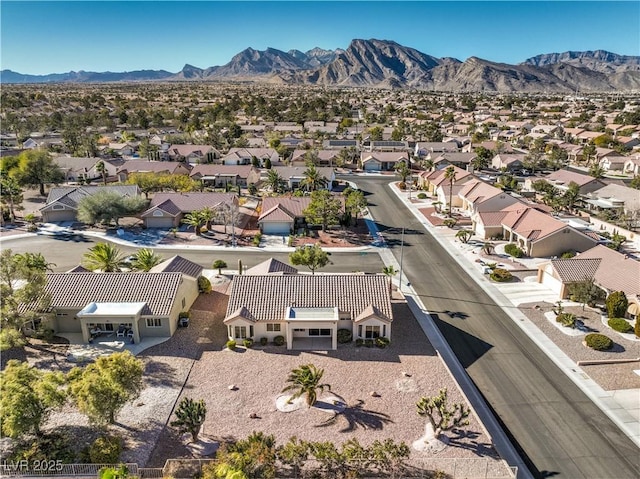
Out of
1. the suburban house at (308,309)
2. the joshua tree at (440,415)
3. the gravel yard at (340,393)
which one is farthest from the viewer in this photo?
the suburban house at (308,309)

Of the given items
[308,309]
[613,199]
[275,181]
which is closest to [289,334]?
[308,309]

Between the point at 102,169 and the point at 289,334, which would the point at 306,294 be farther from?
the point at 102,169

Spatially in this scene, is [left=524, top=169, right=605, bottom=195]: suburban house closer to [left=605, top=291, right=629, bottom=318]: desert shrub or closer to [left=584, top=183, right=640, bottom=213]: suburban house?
[left=584, top=183, right=640, bottom=213]: suburban house

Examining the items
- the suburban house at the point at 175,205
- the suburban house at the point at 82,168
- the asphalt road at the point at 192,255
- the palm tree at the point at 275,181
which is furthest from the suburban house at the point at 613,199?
the suburban house at the point at 82,168

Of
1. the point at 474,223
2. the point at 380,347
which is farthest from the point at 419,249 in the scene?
the point at 380,347

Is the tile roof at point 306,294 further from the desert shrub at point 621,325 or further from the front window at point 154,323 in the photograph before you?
the desert shrub at point 621,325

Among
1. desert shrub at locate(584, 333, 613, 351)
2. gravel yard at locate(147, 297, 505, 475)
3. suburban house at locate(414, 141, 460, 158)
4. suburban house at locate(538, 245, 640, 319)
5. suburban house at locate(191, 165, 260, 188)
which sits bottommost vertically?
gravel yard at locate(147, 297, 505, 475)

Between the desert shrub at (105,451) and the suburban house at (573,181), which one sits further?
the suburban house at (573,181)

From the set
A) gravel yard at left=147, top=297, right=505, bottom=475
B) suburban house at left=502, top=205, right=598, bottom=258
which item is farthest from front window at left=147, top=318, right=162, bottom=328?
suburban house at left=502, top=205, right=598, bottom=258

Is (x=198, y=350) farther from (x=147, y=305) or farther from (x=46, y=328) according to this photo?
(x=46, y=328)
